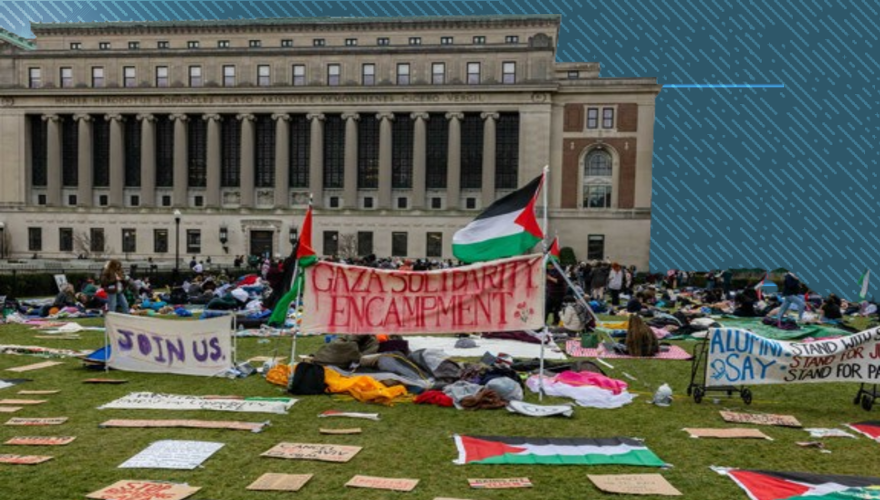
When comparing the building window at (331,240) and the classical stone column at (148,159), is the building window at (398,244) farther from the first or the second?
the classical stone column at (148,159)

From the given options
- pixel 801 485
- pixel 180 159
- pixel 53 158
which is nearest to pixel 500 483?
pixel 801 485

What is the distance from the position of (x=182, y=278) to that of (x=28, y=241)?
40920 millimetres

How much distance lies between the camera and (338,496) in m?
6.37

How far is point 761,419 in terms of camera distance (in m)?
9.70

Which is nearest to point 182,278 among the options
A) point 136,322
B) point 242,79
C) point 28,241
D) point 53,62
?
point 136,322

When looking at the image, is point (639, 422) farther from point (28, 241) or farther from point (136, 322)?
point (28, 241)

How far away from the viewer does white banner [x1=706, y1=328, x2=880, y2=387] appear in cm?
1058

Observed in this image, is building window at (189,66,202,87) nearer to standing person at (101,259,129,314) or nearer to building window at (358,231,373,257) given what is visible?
building window at (358,231,373,257)

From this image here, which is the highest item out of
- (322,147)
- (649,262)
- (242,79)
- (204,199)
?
(242,79)

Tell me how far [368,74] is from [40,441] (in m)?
62.4

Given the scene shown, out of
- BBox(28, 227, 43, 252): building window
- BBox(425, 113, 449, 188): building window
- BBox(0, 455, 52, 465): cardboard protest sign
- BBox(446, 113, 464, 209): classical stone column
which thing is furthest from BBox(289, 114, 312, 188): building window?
BBox(0, 455, 52, 465): cardboard protest sign

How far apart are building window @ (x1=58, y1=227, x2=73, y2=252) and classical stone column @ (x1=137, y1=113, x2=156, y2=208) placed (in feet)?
26.3

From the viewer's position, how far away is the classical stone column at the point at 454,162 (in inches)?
2579

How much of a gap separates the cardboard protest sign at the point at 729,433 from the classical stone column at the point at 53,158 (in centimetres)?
7349
